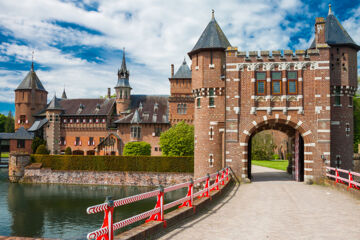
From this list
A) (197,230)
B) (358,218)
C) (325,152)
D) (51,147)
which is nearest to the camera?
(197,230)

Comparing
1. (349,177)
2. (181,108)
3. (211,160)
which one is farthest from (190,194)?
(181,108)

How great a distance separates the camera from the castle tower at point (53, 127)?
5928cm

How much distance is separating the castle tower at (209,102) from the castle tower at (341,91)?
8.24 m

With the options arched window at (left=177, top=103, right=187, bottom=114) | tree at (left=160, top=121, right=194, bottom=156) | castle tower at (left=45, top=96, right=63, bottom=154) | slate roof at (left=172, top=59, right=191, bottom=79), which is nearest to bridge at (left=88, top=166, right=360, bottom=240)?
tree at (left=160, top=121, right=194, bottom=156)

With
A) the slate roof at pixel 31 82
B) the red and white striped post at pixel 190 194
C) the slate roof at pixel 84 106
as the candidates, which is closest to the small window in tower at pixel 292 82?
the red and white striped post at pixel 190 194

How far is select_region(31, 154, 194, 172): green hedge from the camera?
3859 cm

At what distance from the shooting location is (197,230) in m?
9.80

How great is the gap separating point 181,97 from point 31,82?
3161 cm

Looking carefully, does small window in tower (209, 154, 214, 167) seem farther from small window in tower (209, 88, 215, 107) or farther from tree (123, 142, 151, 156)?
tree (123, 142, 151, 156)

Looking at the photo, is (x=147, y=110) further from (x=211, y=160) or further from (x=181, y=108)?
(x=211, y=160)

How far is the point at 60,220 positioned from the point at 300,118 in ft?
61.7

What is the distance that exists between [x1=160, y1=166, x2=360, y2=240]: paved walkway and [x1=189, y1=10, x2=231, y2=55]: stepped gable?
14489 millimetres

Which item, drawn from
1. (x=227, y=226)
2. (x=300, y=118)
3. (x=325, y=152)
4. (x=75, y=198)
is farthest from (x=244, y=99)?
(x=75, y=198)

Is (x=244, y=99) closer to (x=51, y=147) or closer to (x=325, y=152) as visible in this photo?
(x=325, y=152)
